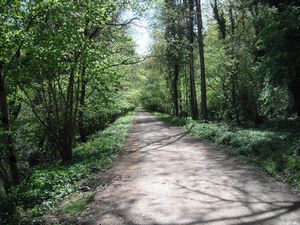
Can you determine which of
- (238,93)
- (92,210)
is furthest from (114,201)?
(238,93)

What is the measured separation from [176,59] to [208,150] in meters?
19.2

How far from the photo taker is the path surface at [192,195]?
5.49 metres

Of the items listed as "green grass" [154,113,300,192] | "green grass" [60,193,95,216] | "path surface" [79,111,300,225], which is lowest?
"green grass" [60,193,95,216]

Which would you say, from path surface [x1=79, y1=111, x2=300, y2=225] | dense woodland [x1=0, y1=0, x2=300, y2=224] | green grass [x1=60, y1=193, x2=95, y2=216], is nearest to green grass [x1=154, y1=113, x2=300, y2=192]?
dense woodland [x1=0, y1=0, x2=300, y2=224]

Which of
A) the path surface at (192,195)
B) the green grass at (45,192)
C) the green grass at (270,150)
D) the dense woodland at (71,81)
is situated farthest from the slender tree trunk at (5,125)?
the green grass at (270,150)

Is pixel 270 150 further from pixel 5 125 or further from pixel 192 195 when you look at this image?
pixel 5 125

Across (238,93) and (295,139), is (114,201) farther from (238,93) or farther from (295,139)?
(238,93)

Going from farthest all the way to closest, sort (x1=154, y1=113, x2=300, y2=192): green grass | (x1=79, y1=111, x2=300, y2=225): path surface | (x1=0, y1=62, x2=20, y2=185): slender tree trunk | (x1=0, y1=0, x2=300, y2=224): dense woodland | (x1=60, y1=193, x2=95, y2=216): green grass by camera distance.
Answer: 1. (x1=0, y1=62, x2=20, y2=185): slender tree trunk
2. (x1=0, y1=0, x2=300, y2=224): dense woodland
3. (x1=154, y1=113, x2=300, y2=192): green grass
4. (x1=60, y1=193, x2=95, y2=216): green grass
5. (x1=79, y1=111, x2=300, y2=225): path surface

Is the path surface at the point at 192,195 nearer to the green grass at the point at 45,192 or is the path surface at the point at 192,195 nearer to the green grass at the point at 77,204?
the green grass at the point at 77,204

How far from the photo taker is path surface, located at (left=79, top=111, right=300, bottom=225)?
549cm

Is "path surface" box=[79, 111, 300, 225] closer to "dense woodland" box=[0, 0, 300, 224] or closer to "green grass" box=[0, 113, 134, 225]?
"green grass" box=[0, 113, 134, 225]

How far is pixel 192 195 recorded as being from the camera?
663 cm

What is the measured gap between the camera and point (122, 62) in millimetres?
15453

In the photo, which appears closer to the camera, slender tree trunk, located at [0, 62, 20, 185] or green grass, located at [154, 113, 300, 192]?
green grass, located at [154, 113, 300, 192]
